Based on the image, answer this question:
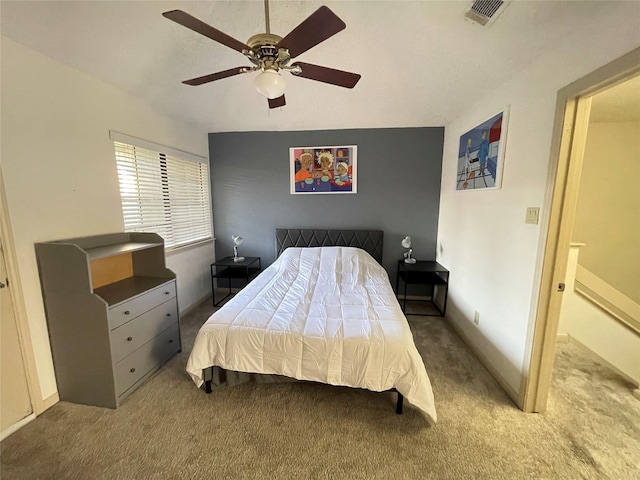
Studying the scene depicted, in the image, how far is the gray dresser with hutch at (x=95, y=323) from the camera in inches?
69.5

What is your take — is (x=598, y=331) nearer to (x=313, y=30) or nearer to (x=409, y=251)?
(x=409, y=251)

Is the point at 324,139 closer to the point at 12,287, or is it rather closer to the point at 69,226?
the point at 69,226

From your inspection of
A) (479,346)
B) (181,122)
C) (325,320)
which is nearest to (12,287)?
(325,320)

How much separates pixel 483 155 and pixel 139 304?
3.29 m

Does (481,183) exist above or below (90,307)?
above

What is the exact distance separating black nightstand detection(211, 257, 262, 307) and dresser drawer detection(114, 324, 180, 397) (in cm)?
115

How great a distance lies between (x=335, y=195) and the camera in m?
3.72

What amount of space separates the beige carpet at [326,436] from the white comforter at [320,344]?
26cm

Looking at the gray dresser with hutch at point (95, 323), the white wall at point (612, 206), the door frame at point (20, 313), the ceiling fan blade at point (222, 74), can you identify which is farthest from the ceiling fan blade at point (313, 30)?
the white wall at point (612, 206)

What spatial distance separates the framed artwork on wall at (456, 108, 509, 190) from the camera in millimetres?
2182

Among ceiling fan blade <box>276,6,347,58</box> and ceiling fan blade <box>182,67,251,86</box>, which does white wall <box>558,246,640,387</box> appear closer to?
ceiling fan blade <box>276,6,347,58</box>

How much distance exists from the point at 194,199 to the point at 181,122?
0.96 metres

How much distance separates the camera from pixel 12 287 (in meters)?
1.66

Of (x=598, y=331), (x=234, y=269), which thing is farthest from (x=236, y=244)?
(x=598, y=331)
